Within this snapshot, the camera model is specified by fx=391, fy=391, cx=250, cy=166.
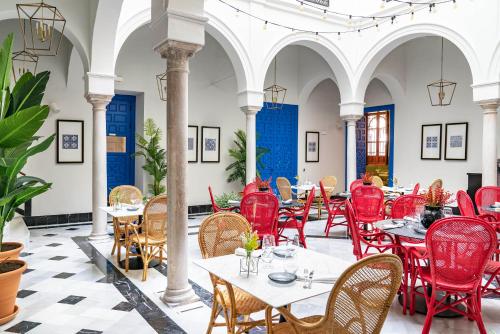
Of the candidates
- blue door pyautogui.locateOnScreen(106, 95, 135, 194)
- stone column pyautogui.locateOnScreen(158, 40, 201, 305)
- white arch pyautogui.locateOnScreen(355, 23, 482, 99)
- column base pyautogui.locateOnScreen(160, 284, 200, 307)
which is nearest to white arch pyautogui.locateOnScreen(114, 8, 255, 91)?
blue door pyautogui.locateOnScreen(106, 95, 135, 194)

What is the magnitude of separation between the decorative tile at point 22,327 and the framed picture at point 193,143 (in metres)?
6.53

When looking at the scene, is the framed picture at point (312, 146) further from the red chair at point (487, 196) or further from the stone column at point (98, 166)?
the stone column at point (98, 166)

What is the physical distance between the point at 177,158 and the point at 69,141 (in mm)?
5635

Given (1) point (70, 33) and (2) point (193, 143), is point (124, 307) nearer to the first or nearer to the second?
(1) point (70, 33)

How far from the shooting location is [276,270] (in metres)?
2.49

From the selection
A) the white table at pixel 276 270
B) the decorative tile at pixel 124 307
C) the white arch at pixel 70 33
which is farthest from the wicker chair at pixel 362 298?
the white arch at pixel 70 33

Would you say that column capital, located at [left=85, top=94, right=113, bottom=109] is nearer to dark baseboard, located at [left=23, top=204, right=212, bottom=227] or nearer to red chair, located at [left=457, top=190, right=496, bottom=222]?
dark baseboard, located at [left=23, top=204, right=212, bottom=227]

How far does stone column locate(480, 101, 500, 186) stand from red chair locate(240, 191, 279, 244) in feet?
16.9

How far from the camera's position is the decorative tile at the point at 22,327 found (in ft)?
10.8

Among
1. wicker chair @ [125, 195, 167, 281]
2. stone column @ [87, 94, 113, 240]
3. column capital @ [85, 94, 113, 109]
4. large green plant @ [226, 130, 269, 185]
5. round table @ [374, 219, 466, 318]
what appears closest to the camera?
round table @ [374, 219, 466, 318]

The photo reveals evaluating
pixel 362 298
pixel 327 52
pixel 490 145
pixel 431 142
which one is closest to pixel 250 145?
pixel 327 52

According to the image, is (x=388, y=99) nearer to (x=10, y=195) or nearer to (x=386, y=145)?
(x=386, y=145)

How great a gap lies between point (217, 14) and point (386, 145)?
686cm

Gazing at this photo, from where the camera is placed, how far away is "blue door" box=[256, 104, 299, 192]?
444 inches
